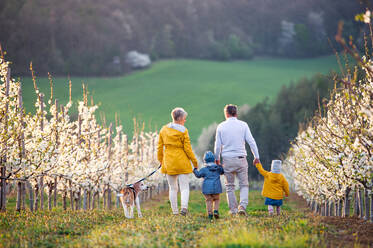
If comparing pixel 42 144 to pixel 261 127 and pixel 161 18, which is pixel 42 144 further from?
pixel 161 18

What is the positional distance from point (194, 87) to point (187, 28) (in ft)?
83.8

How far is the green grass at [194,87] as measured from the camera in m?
76.0

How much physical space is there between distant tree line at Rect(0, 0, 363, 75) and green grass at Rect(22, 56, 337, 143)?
338 cm

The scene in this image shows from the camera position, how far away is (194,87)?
292 feet

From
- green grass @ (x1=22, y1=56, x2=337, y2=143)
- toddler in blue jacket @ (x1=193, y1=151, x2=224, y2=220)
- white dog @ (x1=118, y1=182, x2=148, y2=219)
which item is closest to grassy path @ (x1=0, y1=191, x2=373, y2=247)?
toddler in blue jacket @ (x1=193, y1=151, x2=224, y2=220)

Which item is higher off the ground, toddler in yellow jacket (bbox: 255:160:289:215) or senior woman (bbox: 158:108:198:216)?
senior woman (bbox: 158:108:198:216)

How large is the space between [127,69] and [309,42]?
4698 centimetres

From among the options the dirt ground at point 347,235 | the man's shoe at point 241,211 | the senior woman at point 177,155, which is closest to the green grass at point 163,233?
the dirt ground at point 347,235

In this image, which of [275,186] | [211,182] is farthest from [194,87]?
[211,182]

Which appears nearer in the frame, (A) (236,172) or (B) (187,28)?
(A) (236,172)

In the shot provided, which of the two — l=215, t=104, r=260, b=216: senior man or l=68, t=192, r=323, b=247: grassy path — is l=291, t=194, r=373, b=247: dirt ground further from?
l=215, t=104, r=260, b=216: senior man

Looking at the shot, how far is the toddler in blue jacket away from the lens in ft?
30.5

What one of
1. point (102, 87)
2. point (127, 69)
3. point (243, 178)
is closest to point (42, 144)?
point (243, 178)

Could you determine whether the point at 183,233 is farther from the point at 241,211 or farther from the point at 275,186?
the point at 275,186
